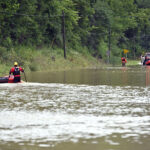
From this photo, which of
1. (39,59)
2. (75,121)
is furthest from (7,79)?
(39,59)

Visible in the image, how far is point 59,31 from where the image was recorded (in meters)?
69.4

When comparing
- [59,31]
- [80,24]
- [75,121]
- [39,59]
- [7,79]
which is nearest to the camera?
[75,121]

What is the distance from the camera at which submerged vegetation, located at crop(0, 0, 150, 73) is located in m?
55.3

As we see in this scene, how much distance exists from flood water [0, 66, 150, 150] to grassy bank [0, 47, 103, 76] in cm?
2185

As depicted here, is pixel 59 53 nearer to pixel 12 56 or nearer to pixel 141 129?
pixel 12 56

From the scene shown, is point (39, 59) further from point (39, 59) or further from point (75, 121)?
point (75, 121)

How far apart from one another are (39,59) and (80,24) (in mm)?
25542

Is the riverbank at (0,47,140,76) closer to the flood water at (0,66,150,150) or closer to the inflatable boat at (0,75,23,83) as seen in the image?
the inflatable boat at (0,75,23,83)

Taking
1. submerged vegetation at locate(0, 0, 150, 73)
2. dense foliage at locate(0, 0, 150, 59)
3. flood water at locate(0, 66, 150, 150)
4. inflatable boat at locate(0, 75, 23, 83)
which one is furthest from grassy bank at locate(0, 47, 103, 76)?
flood water at locate(0, 66, 150, 150)

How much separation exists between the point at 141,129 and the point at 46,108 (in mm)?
5423

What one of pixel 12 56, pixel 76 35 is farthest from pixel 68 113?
pixel 76 35

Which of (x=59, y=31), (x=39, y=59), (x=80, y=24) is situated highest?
(x=80, y=24)

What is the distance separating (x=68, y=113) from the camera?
15.7 metres

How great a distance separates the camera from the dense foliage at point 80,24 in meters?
59.7
